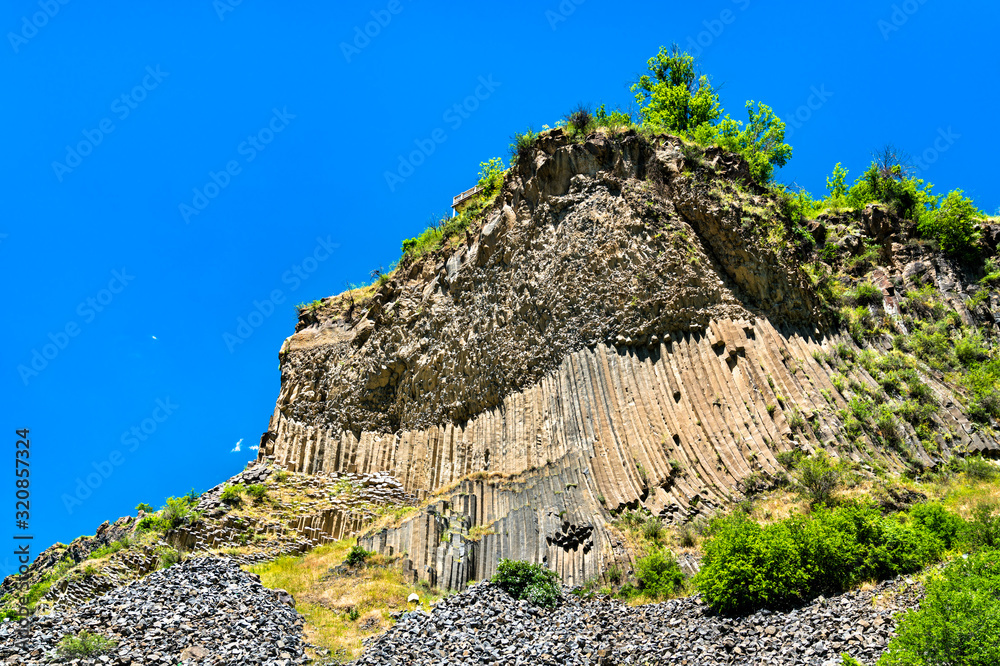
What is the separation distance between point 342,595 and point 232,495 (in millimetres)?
6562

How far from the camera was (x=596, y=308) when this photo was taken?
2164 cm

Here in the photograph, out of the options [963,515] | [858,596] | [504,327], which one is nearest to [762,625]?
[858,596]

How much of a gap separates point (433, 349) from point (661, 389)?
9.31 metres

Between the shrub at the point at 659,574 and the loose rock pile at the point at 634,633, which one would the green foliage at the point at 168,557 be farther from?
the shrub at the point at 659,574

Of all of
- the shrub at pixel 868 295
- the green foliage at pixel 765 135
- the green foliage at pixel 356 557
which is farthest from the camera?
the green foliage at pixel 765 135

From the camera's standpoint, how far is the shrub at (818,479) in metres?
16.2

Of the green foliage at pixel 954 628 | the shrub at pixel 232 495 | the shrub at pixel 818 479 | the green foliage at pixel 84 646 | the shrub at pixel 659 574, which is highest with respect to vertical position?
the shrub at pixel 232 495

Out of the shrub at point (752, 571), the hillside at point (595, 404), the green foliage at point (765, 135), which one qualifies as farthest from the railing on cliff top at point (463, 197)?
the shrub at point (752, 571)

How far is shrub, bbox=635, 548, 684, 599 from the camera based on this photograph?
624 inches

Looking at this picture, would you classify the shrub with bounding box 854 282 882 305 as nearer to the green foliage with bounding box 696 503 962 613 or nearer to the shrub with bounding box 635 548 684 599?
the green foliage with bounding box 696 503 962 613

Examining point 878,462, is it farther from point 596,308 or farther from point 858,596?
point 596,308

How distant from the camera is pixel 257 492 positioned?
932 inches

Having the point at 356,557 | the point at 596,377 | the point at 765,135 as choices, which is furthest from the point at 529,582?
the point at 765,135

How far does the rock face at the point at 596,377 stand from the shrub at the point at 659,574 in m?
1.14
